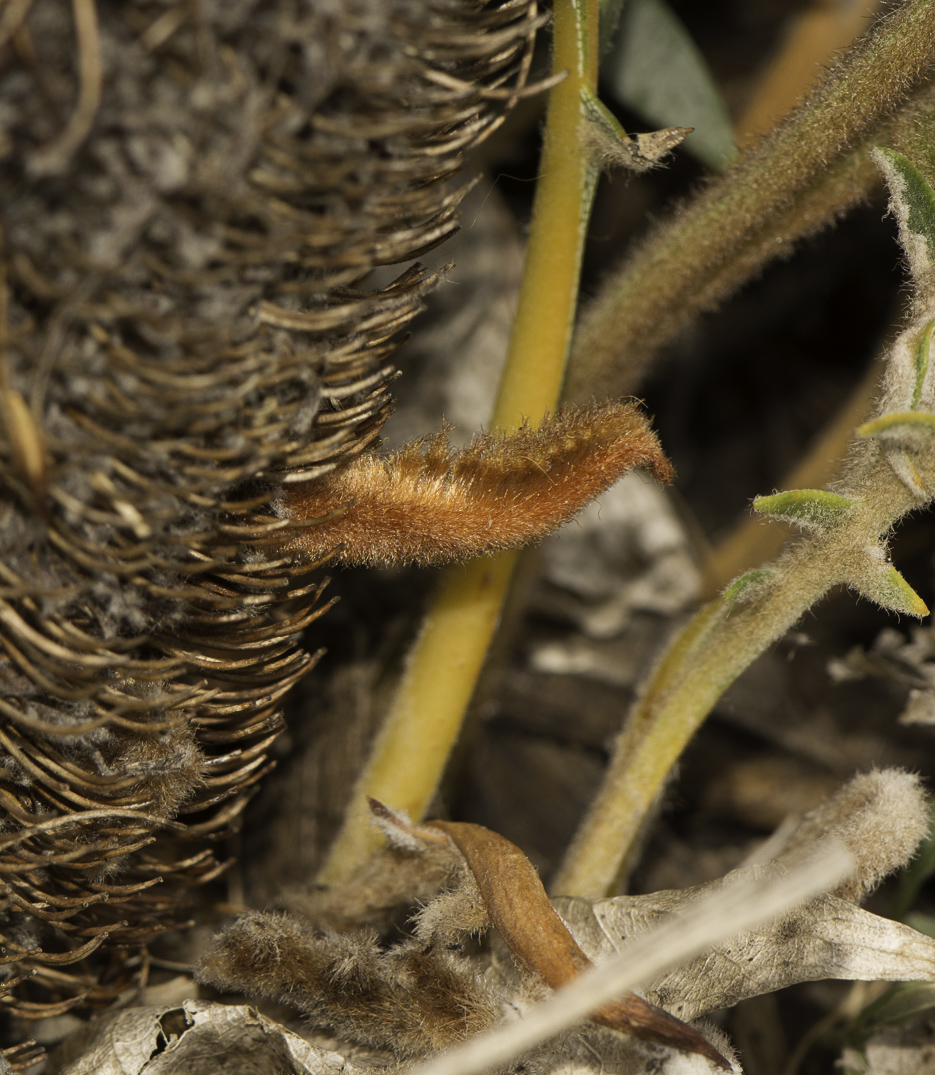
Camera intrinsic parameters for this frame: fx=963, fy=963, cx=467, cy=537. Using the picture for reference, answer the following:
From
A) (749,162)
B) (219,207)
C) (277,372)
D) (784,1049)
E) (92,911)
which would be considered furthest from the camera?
(784,1049)

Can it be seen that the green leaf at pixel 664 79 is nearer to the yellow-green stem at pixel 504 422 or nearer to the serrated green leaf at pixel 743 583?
the yellow-green stem at pixel 504 422

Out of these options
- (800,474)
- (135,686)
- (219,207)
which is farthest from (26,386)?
(800,474)

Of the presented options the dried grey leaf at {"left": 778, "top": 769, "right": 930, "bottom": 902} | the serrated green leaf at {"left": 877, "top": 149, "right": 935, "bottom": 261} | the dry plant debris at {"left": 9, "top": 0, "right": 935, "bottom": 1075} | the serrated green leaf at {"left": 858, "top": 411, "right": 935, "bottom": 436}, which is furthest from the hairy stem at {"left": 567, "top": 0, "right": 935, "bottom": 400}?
the dried grey leaf at {"left": 778, "top": 769, "right": 930, "bottom": 902}

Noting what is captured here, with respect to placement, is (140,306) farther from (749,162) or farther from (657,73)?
(657,73)

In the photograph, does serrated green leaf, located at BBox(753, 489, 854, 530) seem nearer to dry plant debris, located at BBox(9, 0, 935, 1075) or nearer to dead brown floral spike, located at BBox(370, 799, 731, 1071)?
dry plant debris, located at BBox(9, 0, 935, 1075)

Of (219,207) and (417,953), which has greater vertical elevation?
(219,207)

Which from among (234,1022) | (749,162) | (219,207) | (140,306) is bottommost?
(234,1022)

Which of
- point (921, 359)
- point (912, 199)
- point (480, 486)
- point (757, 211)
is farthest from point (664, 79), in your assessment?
point (480, 486)
